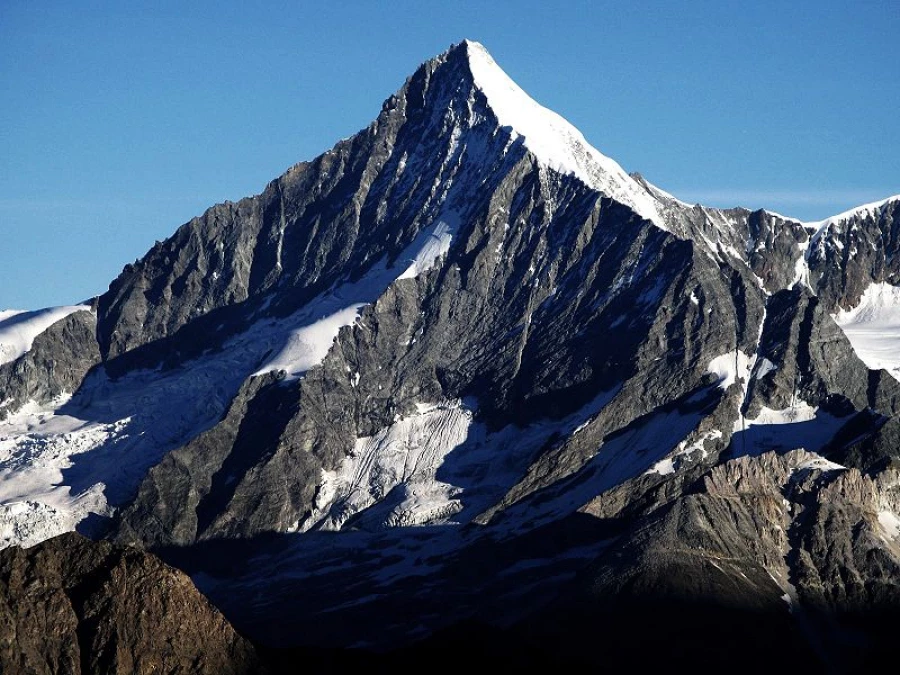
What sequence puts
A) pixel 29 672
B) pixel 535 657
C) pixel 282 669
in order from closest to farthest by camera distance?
1. pixel 29 672
2. pixel 282 669
3. pixel 535 657

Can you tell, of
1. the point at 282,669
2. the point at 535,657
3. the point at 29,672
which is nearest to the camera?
the point at 29,672

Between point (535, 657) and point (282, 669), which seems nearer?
point (282, 669)

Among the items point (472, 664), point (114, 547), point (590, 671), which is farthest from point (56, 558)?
point (590, 671)

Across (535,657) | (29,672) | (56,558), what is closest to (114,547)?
(56,558)

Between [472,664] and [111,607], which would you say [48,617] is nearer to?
[111,607]

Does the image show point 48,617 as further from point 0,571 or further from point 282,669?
point 282,669

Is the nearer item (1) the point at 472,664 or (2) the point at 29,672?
(2) the point at 29,672
